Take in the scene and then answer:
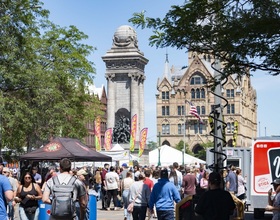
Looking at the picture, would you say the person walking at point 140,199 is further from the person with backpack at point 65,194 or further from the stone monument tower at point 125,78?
the stone monument tower at point 125,78

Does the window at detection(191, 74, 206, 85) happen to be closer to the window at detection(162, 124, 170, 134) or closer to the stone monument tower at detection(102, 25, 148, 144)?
the window at detection(162, 124, 170, 134)

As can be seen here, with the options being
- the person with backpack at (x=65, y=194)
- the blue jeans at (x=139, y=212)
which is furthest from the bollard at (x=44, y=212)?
the person with backpack at (x=65, y=194)

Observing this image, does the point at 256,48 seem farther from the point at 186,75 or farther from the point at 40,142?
the point at 186,75

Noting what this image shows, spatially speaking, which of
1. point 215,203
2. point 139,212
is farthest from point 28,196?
point 215,203

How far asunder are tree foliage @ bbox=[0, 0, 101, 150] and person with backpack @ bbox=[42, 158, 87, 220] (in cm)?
2286

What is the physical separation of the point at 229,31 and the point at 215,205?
325 centimetres

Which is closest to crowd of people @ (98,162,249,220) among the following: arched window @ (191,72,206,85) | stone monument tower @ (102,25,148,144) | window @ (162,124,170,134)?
stone monument tower @ (102,25,148,144)

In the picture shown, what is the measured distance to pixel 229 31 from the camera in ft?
37.3

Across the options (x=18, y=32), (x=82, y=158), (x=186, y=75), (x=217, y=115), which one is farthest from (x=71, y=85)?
(x=186, y=75)

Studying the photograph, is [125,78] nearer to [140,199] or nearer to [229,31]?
[140,199]

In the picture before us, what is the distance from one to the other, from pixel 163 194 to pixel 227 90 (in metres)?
124

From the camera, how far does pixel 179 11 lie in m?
11.7

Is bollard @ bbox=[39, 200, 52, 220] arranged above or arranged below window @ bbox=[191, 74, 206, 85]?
below

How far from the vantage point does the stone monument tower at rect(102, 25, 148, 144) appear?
285ft
